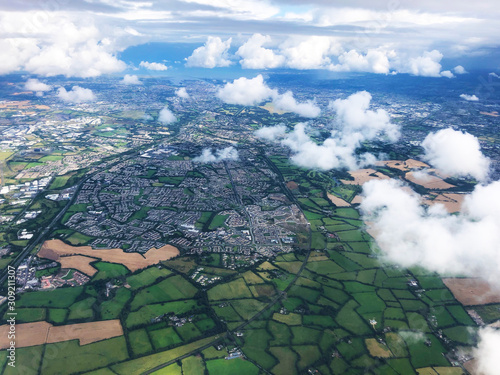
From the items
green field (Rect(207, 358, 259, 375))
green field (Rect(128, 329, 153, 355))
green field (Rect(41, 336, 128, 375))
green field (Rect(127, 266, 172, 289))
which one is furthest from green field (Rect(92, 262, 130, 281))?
green field (Rect(207, 358, 259, 375))

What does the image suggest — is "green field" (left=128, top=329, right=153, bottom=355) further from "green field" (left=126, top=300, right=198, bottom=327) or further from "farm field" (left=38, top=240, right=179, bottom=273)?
"farm field" (left=38, top=240, right=179, bottom=273)

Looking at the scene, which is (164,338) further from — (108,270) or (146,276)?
(108,270)

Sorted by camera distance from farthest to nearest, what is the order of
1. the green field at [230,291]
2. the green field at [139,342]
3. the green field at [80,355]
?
the green field at [230,291], the green field at [139,342], the green field at [80,355]

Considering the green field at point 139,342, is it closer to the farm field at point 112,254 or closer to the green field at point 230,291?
the green field at point 230,291

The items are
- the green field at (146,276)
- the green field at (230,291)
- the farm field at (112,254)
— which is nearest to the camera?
the green field at (230,291)

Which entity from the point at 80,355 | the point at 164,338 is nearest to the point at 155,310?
the point at 164,338

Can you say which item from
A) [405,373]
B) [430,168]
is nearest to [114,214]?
[405,373]

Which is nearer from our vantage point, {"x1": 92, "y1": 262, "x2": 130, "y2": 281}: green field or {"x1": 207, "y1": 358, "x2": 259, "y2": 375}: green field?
{"x1": 207, "y1": 358, "x2": 259, "y2": 375}: green field

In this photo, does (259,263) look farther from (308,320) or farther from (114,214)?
(114,214)

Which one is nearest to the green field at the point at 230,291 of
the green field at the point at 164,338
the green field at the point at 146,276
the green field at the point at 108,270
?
the green field at the point at 164,338

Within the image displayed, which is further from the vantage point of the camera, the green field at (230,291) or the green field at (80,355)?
the green field at (230,291)

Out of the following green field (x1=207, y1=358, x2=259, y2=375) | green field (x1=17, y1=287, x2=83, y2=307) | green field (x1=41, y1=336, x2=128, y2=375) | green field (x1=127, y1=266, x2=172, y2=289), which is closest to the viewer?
green field (x1=41, y1=336, x2=128, y2=375)
